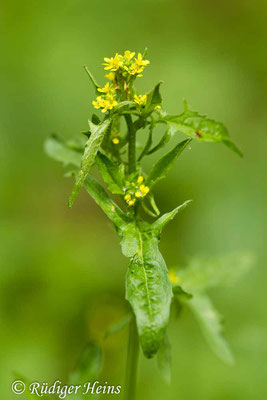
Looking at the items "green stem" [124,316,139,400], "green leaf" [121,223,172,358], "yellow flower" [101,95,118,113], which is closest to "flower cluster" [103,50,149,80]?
"yellow flower" [101,95,118,113]

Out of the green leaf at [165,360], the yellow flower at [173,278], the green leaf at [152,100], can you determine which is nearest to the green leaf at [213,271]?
the yellow flower at [173,278]

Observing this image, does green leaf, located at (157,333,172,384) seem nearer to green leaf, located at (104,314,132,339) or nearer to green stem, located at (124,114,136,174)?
green leaf, located at (104,314,132,339)

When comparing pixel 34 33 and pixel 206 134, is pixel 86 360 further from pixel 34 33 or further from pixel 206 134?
pixel 34 33

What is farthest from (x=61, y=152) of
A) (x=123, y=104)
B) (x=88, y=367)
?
(x=88, y=367)

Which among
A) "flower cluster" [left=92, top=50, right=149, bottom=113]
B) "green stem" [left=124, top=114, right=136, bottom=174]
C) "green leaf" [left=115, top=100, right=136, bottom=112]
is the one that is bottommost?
"green stem" [left=124, top=114, right=136, bottom=174]

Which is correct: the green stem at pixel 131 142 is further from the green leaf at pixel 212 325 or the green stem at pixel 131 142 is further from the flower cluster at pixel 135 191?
the green leaf at pixel 212 325

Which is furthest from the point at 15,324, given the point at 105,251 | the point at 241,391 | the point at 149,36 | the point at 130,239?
the point at 149,36
